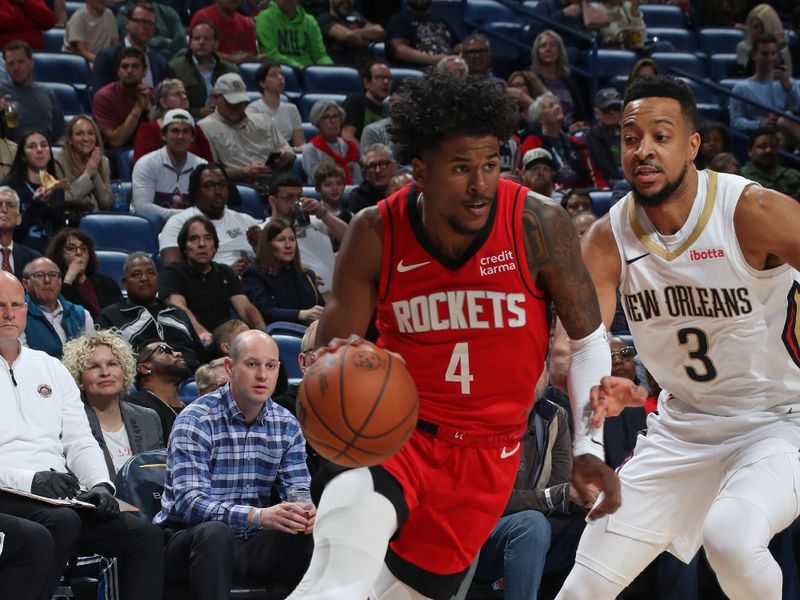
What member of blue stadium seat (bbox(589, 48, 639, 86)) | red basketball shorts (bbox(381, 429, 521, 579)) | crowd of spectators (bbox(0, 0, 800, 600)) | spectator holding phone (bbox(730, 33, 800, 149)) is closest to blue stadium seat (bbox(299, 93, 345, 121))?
crowd of spectators (bbox(0, 0, 800, 600))

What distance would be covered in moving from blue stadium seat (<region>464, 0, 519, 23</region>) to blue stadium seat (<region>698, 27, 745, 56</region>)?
2372 millimetres

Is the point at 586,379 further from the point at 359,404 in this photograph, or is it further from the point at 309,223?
the point at 309,223

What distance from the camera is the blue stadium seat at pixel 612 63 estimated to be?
13250 mm

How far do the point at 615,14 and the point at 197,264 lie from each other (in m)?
7.26

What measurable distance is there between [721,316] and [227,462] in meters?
2.80

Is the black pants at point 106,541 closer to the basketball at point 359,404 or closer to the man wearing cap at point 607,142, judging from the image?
the basketball at point 359,404

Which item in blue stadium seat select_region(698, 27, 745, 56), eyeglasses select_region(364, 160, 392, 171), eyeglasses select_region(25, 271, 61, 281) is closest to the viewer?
eyeglasses select_region(25, 271, 61, 281)

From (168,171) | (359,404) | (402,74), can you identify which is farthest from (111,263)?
(359,404)

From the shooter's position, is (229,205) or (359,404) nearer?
(359,404)

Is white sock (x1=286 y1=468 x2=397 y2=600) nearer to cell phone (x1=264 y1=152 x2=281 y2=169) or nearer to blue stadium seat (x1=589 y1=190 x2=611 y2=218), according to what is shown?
cell phone (x1=264 y1=152 x2=281 y2=169)

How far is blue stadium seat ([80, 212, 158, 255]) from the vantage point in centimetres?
895

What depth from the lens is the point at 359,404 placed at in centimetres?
341

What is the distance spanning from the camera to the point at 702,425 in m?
4.36

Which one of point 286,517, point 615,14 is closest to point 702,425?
point 286,517
